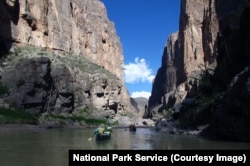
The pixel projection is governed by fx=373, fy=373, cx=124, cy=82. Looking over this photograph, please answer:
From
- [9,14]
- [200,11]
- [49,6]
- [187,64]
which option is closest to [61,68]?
[9,14]

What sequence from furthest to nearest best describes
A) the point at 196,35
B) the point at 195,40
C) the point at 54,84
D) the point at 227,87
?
the point at 196,35
the point at 195,40
the point at 54,84
the point at 227,87

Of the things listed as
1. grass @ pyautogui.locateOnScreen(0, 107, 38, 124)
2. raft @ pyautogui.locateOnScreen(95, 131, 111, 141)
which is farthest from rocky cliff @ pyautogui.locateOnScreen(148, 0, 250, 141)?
grass @ pyautogui.locateOnScreen(0, 107, 38, 124)

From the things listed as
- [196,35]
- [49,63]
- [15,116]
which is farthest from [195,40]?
[15,116]

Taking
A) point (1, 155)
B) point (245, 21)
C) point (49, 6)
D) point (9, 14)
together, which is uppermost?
point (49, 6)

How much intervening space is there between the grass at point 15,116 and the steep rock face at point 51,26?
3072 cm

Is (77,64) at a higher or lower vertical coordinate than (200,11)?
lower

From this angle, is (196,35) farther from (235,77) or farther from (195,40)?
(235,77)

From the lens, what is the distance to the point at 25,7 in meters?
124

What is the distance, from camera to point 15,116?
79.6 meters

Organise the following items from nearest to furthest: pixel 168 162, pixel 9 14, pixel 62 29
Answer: pixel 168 162
pixel 9 14
pixel 62 29

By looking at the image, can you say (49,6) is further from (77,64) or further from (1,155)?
(1,155)

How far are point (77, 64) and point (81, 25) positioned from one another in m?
44.5

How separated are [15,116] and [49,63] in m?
27.5

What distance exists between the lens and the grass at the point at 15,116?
7291cm
